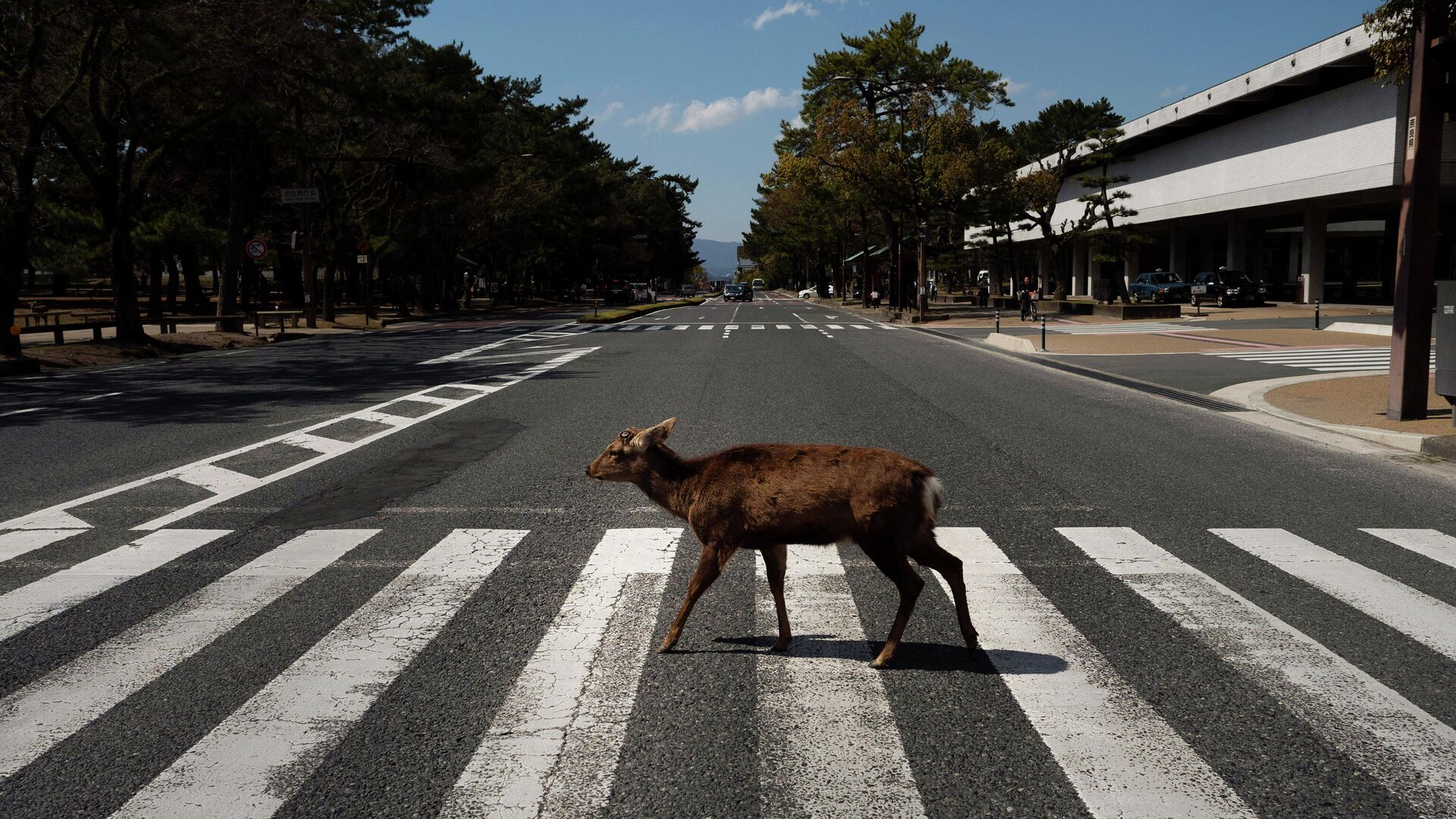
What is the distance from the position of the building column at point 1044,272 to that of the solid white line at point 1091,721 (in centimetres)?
8401

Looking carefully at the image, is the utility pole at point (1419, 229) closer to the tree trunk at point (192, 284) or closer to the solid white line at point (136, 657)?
the solid white line at point (136, 657)

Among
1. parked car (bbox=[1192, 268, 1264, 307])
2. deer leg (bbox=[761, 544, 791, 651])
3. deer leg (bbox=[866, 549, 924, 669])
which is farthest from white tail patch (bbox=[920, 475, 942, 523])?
parked car (bbox=[1192, 268, 1264, 307])

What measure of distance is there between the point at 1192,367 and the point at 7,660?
20348 millimetres

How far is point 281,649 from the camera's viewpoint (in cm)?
523

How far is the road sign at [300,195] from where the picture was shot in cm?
3569

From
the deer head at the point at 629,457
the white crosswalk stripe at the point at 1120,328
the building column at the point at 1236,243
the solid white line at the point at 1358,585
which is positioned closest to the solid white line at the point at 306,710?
the deer head at the point at 629,457

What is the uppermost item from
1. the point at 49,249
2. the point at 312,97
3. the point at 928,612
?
the point at 312,97

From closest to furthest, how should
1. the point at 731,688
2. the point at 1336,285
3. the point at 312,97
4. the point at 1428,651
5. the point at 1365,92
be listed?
1. the point at 731,688
2. the point at 1428,651
3. the point at 312,97
4. the point at 1365,92
5. the point at 1336,285

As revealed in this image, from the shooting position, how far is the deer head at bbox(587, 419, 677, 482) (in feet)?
16.6

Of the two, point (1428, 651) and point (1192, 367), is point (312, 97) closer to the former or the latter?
point (1192, 367)

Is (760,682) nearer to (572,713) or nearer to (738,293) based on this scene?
(572,713)

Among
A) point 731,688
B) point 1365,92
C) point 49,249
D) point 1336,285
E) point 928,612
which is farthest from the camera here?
point 1336,285

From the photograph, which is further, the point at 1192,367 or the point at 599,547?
the point at 1192,367

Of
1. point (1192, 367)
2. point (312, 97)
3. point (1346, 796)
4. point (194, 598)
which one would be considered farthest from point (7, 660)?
point (312, 97)
